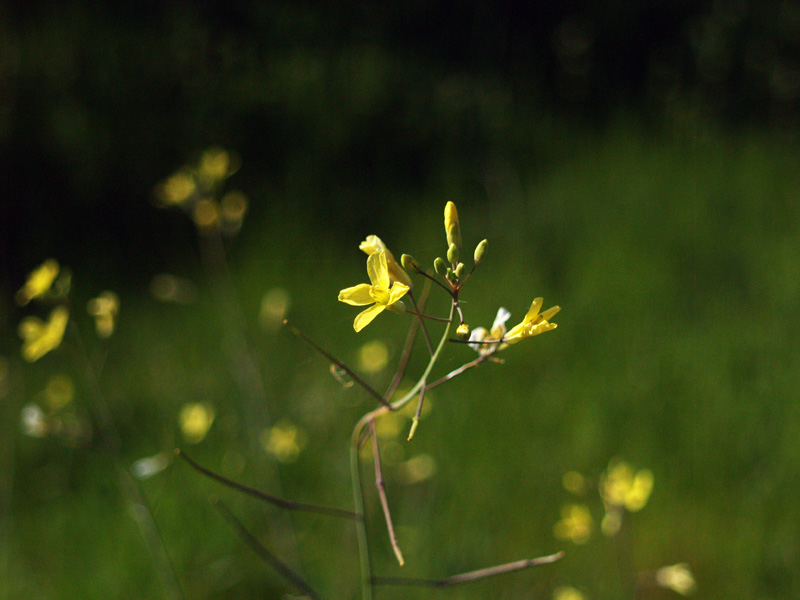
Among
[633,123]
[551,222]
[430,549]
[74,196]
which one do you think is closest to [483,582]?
[430,549]

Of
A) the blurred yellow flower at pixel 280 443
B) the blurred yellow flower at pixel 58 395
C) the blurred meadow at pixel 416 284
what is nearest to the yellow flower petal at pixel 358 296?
the blurred meadow at pixel 416 284

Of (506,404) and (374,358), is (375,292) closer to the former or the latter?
(374,358)

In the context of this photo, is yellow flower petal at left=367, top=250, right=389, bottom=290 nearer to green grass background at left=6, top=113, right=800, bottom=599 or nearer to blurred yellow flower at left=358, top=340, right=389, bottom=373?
green grass background at left=6, top=113, right=800, bottom=599

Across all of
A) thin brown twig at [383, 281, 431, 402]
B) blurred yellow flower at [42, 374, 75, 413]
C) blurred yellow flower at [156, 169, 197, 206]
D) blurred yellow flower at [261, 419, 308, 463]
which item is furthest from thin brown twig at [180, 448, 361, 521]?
blurred yellow flower at [42, 374, 75, 413]

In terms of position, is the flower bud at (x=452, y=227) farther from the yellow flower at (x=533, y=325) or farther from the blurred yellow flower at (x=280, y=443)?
the blurred yellow flower at (x=280, y=443)

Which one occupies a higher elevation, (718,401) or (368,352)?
(368,352)

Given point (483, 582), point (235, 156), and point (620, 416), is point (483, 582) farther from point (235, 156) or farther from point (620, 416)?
point (235, 156)
